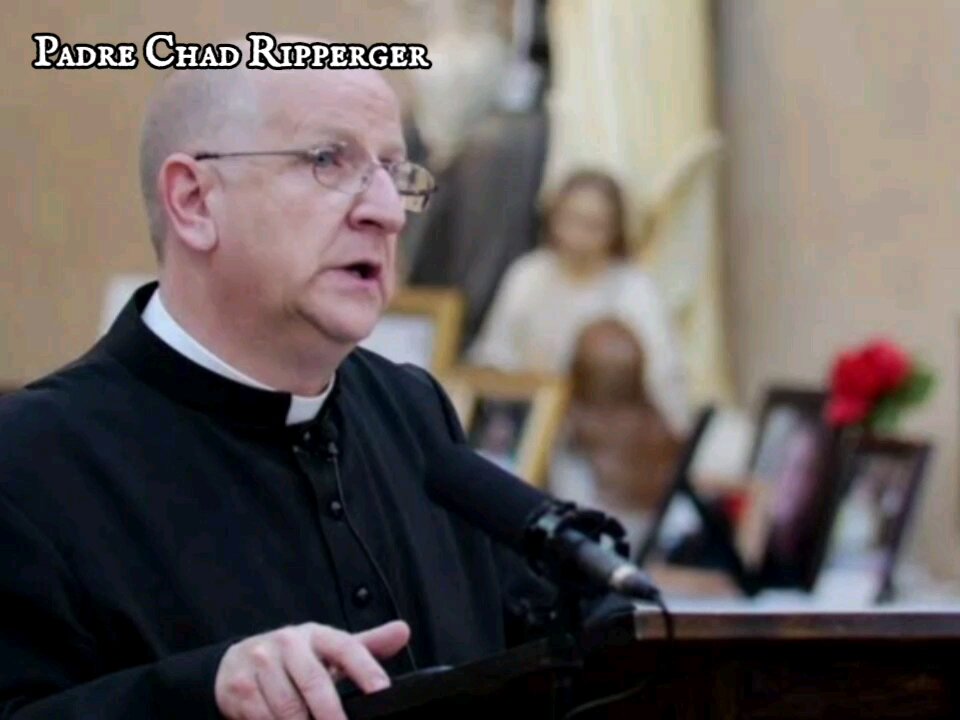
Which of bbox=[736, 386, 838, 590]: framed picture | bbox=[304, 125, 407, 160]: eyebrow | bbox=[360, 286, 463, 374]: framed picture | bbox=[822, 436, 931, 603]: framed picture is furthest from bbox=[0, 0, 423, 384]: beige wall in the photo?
bbox=[304, 125, 407, 160]: eyebrow

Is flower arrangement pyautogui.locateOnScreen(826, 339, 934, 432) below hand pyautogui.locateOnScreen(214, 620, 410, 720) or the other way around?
below

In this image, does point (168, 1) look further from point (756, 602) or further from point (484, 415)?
point (756, 602)

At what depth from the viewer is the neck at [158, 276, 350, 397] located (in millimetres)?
2723

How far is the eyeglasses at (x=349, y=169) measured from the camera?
270 centimetres

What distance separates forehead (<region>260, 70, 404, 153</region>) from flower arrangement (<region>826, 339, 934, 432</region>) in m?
4.40

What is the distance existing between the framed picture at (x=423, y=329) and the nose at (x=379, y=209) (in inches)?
198

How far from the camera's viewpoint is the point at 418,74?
9.55 meters

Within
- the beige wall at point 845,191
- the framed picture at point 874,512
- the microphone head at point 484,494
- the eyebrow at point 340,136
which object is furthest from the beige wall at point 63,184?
the microphone head at point 484,494

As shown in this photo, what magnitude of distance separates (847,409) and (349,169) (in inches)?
175

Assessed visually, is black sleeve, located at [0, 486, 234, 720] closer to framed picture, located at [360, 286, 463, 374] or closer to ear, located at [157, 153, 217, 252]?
ear, located at [157, 153, 217, 252]

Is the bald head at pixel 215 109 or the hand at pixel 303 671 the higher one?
the bald head at pixel 215 109

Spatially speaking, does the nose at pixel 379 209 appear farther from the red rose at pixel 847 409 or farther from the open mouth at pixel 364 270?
the red rose at pixel 847 409

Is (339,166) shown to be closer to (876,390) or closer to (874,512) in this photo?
(874,512)

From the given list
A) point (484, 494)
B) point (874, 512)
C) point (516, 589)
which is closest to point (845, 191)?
point (874, 512)
